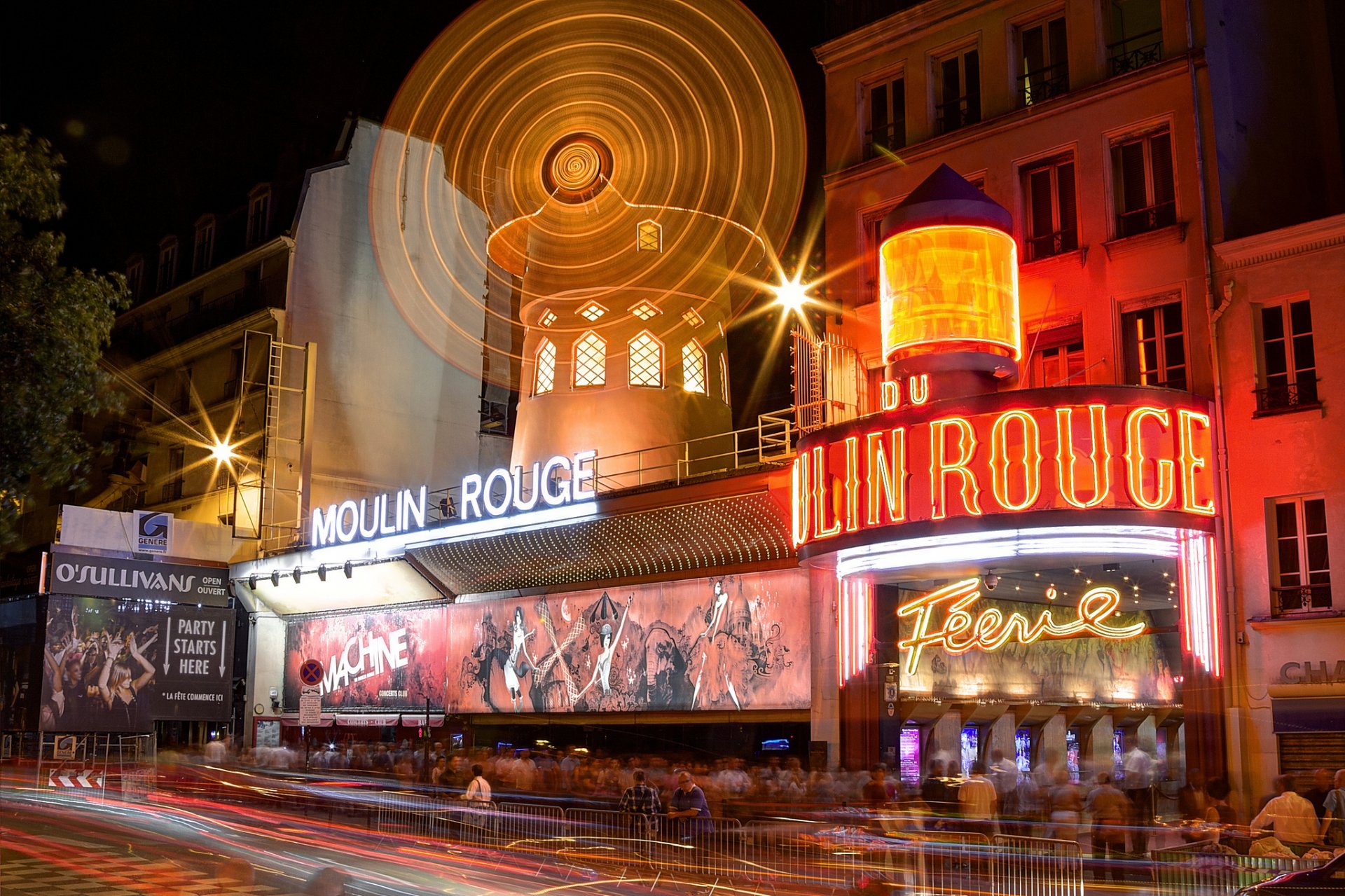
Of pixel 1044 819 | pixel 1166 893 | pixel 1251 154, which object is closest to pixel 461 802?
pixel 1044 819

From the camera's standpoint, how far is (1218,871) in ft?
41.4

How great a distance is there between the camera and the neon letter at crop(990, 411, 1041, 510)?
1755cm

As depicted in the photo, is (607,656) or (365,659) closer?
(607,656)

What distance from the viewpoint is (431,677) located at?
103ft

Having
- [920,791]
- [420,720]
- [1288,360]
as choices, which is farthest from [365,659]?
[1288,360]

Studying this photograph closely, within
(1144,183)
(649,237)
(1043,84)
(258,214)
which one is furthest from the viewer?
(258,214)

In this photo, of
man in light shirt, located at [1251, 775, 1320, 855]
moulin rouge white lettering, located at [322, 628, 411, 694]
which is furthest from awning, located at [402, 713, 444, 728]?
man in light shirt, located at [1251, 775, 1320, 855]

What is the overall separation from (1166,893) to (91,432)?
44419 millimetres

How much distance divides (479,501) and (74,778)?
9961mm

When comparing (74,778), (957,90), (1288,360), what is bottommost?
(74,778)

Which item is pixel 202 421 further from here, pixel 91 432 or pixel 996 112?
pixel 996 112

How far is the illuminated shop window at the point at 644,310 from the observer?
3279 centimetres

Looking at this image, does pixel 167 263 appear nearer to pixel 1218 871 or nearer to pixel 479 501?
pixel 479 501

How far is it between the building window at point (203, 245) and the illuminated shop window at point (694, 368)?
2036 centimetres
